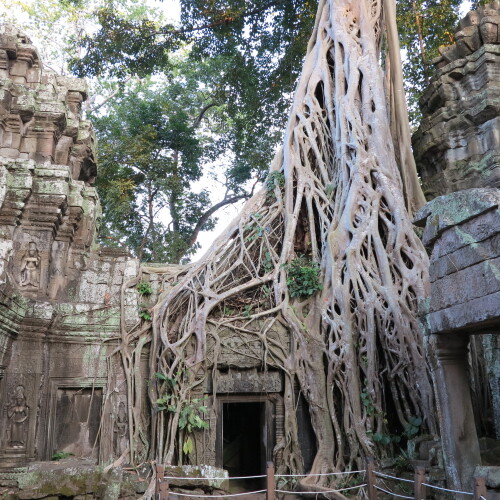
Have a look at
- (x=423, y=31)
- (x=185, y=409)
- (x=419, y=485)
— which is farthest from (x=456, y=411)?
(x=423, y=31)

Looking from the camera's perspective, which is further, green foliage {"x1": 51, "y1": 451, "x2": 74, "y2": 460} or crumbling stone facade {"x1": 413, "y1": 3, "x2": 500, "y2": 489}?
green foliage {"x1": 51, "y1": 451, "x2": 74, "y2": 460}

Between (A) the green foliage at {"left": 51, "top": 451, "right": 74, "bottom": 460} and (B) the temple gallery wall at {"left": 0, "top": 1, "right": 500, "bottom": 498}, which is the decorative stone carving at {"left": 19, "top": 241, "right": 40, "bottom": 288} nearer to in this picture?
(B) the temple gallery wall at {"left": 0, "top": 1, "right": 500, "bottom": 498}

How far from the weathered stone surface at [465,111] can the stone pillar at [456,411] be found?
11.7 feet

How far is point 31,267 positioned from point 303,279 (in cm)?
307

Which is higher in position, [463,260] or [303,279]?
[303,279]

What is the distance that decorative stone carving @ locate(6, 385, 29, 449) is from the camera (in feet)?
15.9

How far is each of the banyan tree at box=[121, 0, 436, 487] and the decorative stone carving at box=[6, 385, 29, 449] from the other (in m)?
1.02

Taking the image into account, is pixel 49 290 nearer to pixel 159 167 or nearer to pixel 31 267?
pixel 31 267

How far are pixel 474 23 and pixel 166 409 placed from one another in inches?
265

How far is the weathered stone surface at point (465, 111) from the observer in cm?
680

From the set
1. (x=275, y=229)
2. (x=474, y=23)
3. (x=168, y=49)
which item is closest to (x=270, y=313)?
(x=275, y=229)

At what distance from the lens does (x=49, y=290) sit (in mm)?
5672

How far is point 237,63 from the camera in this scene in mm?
11047

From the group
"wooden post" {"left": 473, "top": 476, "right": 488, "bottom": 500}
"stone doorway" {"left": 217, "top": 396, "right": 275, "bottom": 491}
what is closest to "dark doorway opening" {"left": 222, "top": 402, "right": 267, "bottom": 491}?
"stone doorway" {"left": 217, "top": 396, "right": 275, "bottom": 491}
